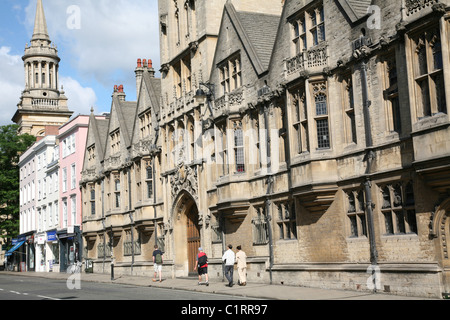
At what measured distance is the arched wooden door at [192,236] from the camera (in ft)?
112

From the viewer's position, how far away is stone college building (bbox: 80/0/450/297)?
57.8ft

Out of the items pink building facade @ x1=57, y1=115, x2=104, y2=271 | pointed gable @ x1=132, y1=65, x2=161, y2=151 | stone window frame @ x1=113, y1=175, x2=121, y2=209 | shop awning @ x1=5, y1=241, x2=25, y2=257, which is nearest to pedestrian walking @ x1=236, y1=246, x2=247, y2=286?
pointed gable @ x1=132, y1=65, x2=161, y2=151

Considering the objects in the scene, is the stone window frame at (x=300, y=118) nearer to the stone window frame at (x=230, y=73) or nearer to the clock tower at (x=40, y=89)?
the stone window frame at (x=230, y=73)

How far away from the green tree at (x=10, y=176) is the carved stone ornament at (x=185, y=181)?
143 ft

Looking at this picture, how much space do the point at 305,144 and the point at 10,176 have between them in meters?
59.0

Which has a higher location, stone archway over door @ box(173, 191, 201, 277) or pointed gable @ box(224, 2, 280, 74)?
pointed gable @ box(224, 2, 280, 74)

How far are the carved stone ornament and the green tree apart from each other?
1721 inches

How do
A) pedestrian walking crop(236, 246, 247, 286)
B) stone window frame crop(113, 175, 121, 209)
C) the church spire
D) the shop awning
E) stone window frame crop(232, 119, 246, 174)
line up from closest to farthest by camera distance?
1. pedestrian walking crop(236, 246, 247, 286)
2. stone window frame crop(232, 119, 246, 174)
3. stone window frame crop(113, 175, 121, 209)
4. the shop awning
5. the church spire

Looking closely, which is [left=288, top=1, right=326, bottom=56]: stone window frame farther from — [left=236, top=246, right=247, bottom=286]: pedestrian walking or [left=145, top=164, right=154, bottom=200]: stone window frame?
[left=145, top=164, right=154, bottom=200]: stone window frame

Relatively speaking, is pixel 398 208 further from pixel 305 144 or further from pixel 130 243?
pixel 130 243

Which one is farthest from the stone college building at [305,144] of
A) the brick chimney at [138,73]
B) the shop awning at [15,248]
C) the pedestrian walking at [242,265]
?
the shop awning at [15,248]
